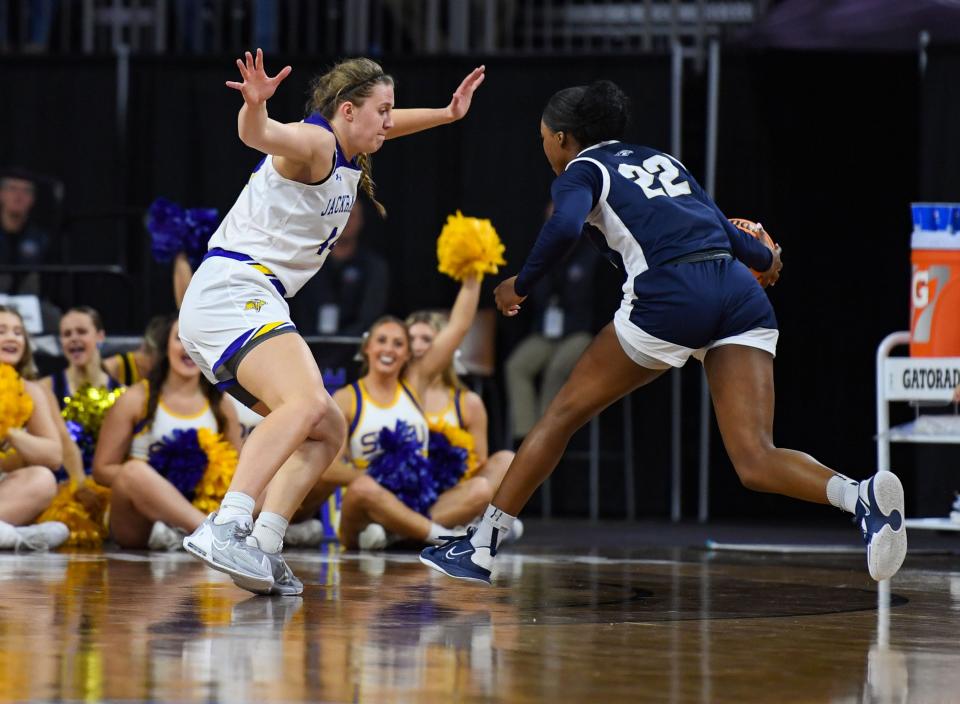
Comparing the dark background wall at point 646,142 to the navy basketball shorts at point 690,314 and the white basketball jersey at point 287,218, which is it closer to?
the navy basketball shorts at point 690,314

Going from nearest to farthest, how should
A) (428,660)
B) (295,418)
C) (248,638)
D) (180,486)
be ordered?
(428,660)
(248,638)
(295,418)
(180,486)

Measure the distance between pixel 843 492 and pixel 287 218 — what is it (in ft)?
5.39

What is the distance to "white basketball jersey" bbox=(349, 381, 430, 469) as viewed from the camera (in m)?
6.40

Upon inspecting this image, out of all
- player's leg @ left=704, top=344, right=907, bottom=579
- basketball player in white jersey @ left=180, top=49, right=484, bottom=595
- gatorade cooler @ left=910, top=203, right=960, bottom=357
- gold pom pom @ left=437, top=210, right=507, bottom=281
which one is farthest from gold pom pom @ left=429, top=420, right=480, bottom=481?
player's leg @ left=704, top=344, right=907, bottom=579

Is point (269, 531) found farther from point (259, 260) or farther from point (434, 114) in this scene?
point (434, 114)

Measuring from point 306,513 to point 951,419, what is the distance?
2.69m

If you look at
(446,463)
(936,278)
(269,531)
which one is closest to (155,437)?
(446,463)

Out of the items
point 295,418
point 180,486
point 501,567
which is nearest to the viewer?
point 295,418

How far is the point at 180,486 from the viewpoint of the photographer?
6090 mm

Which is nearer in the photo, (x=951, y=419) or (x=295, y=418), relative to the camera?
(x=295, y=418)

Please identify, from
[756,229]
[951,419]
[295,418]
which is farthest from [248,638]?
[951,419]

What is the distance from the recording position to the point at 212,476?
20.1ft

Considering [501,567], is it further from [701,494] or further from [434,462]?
[701,494]

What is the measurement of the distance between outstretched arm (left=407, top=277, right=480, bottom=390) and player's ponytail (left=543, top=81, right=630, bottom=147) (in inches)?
71.1
